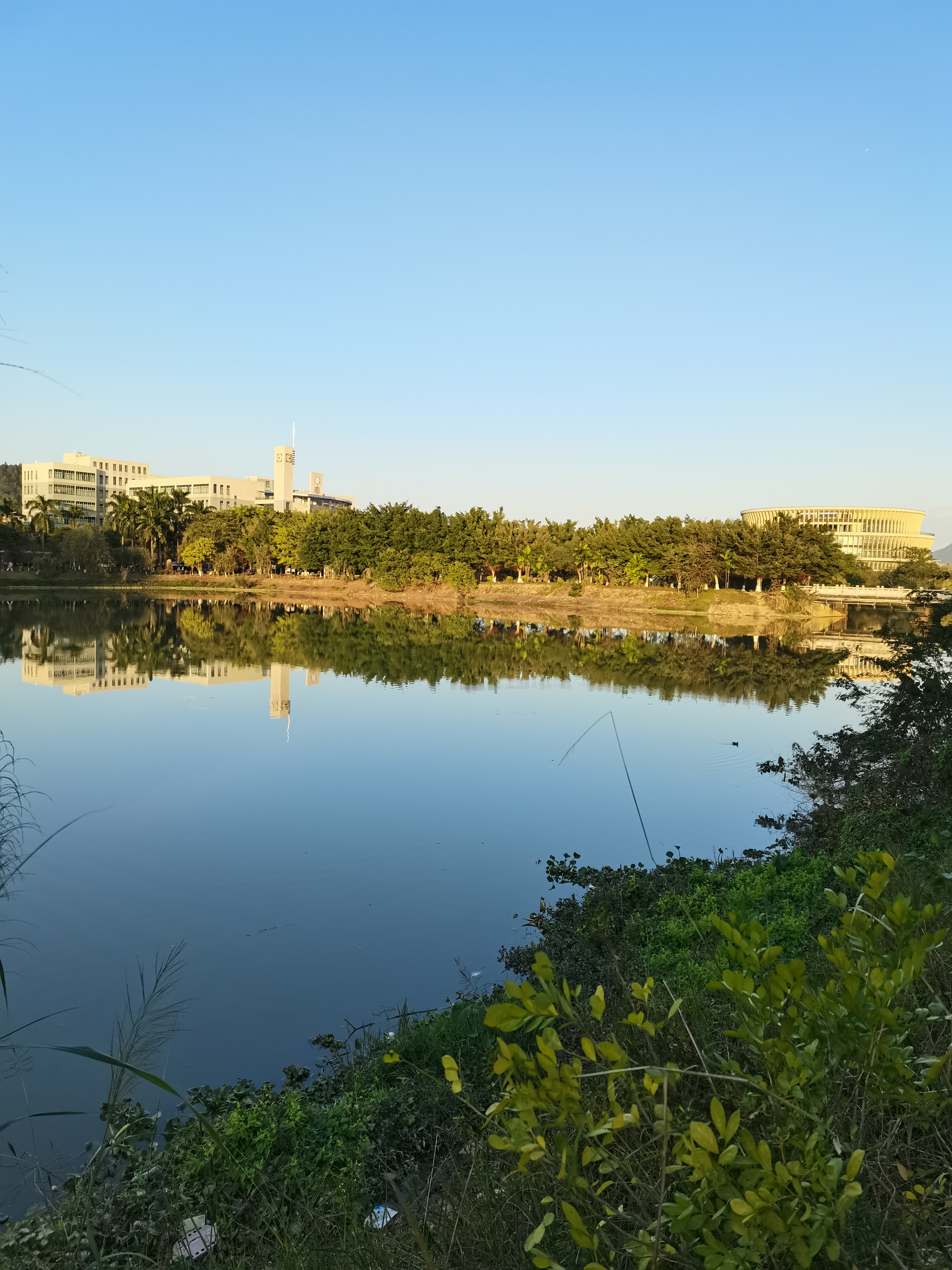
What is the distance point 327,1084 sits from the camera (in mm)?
5793

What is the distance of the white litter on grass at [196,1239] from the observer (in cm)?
398

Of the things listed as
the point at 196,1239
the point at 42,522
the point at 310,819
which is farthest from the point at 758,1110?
the point at 42,522

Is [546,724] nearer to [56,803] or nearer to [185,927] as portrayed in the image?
[56,803]

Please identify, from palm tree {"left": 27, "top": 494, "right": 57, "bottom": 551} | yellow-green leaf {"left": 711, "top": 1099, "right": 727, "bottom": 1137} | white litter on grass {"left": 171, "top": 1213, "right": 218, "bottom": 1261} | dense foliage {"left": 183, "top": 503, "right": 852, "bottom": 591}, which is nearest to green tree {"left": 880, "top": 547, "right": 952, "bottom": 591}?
dense foliage {"left": 183, "top": 503, "right": 852, "bottom": 591}

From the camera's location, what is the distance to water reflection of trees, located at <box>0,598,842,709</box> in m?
30.4

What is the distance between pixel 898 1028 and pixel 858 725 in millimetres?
21438

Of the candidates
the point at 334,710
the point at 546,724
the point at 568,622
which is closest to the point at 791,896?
the point at 546,724

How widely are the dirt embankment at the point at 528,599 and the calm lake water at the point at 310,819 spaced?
112 ft

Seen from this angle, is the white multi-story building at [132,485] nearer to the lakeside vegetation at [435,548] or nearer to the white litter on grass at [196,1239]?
the lakeside vegetation at [435,548]

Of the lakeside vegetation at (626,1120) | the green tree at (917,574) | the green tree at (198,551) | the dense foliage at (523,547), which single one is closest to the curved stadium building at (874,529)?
the green tree at (917,574)

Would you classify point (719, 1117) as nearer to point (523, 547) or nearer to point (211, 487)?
point (523, 547)

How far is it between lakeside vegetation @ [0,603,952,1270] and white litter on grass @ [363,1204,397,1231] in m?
0.06

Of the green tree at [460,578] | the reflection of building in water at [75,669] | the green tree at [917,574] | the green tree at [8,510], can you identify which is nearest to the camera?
the reflection of building in water at [75,669]

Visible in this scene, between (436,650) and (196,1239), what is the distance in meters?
34.4
